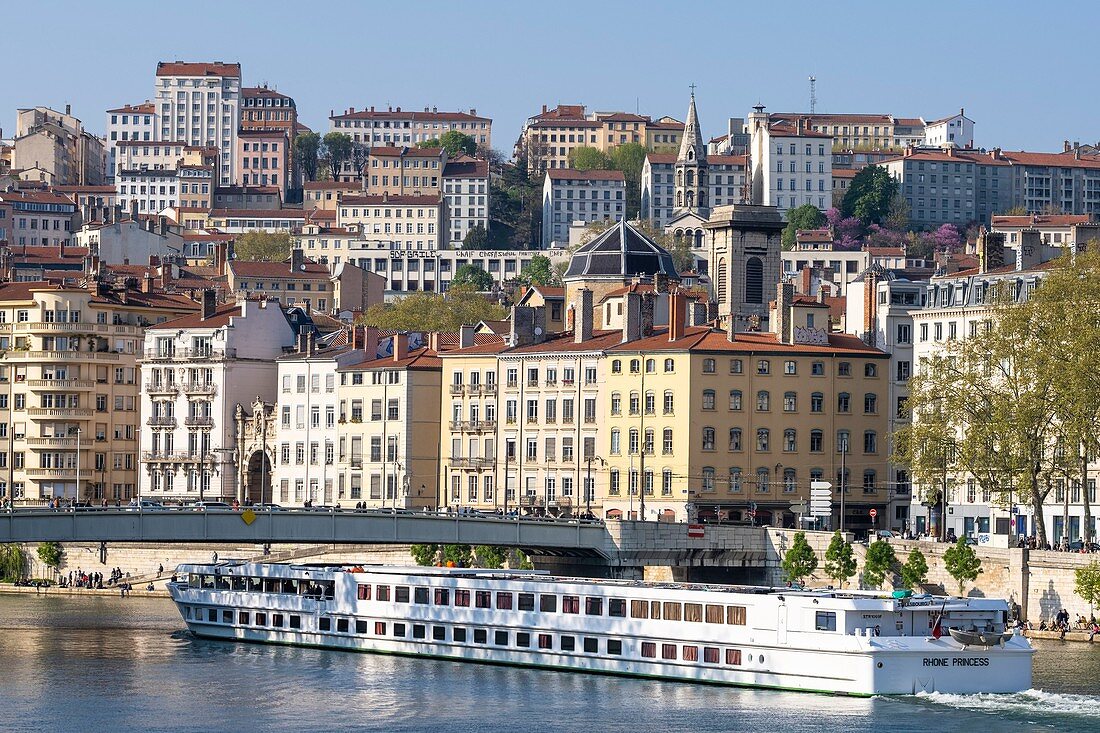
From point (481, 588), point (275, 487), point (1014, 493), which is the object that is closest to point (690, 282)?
point (275, 487)

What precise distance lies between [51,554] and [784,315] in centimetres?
3719

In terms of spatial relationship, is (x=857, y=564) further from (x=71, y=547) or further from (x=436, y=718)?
(x=71, y=547)

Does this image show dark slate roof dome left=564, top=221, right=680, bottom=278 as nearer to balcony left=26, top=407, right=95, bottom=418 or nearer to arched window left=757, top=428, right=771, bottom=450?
arched window left=757, top=428, right=771, bottom=450

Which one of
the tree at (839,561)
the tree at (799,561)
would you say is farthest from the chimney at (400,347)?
the tree at (839,561)

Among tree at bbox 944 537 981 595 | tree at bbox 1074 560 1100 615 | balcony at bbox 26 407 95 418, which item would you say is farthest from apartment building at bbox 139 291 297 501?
tree at bbox 1074 560 1100 615

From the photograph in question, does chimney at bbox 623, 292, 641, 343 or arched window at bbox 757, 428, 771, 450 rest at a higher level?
chimney at bbox 623, 292, 641, 343

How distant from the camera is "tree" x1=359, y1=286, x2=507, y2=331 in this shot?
156m

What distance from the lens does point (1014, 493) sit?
318 ft

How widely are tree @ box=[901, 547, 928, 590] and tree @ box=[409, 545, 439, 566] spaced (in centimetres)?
2337

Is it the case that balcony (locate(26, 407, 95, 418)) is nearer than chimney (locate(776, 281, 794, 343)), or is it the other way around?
chimney (locate(776, 281, 794, 343))

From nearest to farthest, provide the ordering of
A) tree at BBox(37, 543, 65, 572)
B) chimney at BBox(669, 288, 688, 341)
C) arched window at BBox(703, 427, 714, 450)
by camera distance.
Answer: arched window at BBox(703, 427, 714, 450) → chimney at BBox(669, 288, 688, 341) → tree at BBox(37, 543, 65, 572)

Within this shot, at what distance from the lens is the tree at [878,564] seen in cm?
9112

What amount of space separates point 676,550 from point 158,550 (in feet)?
100

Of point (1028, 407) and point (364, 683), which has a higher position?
point (1028, 407)
